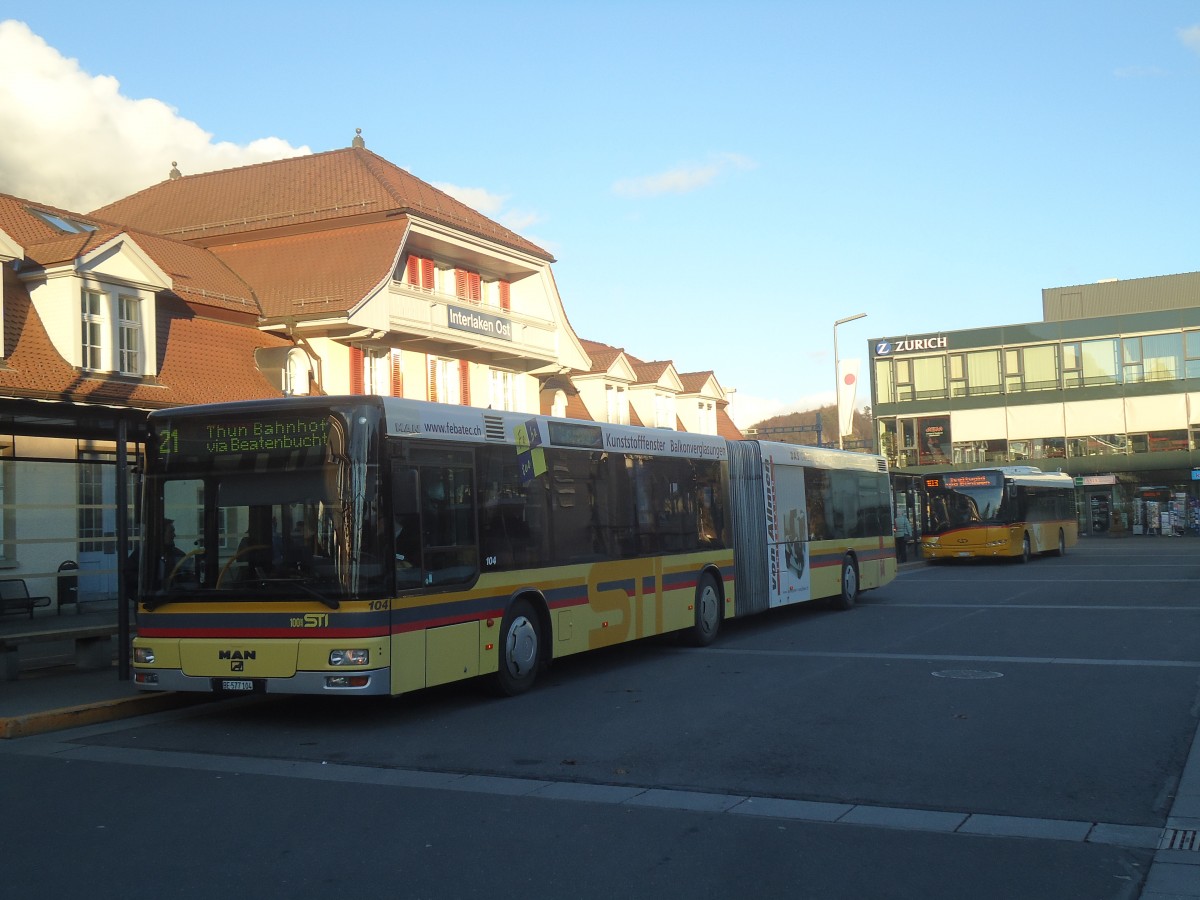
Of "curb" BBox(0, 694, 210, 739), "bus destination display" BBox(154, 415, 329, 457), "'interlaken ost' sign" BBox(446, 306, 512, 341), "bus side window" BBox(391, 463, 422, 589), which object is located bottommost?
"curb" BBox(0, 694, 210, 739)

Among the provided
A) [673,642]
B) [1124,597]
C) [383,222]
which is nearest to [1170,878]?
[673,642]

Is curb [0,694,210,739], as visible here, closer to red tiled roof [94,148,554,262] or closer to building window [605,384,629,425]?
red tiled roof [94,148,554,262]

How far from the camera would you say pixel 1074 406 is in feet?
209

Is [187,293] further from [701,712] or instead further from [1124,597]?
[1124,597]

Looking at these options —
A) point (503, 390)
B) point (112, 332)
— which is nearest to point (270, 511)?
point (112, 332)

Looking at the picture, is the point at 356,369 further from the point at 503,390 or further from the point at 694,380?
the point at 694,380

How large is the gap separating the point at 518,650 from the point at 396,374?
15.9 metres

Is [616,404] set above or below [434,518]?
above

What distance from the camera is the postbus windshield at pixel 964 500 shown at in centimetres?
3647

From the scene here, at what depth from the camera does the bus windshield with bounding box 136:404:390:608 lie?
10.2 metres

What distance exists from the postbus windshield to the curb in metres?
28.7

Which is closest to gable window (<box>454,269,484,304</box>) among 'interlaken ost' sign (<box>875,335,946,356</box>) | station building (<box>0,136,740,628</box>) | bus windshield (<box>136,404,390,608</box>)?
station building (<box>0,136,740,628</box>)

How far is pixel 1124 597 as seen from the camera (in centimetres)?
2283

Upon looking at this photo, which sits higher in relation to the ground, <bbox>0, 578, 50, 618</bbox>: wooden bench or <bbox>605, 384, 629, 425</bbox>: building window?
<bbox>605, 384, 629, 425</bbox>: building window
